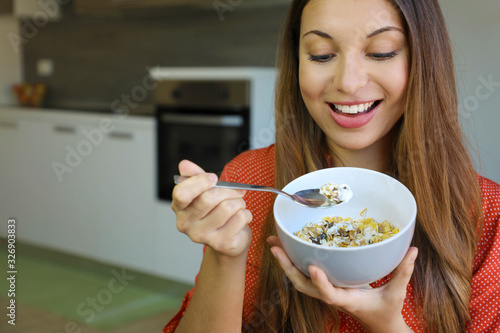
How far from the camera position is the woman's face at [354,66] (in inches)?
38.8

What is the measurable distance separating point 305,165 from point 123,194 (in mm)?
2497

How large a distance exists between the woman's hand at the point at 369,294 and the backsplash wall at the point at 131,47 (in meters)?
2.64

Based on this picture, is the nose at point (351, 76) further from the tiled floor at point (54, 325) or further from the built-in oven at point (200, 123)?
the tiled floor at point (54, 325)

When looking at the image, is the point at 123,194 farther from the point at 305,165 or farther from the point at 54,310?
the point at 305,165

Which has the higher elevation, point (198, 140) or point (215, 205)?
point (215, 205)

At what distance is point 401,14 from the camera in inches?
39.4

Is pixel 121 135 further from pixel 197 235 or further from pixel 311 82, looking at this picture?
pixel 197 235

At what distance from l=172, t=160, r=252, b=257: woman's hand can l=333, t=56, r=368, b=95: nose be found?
288 mm

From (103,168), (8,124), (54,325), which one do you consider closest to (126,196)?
(103,168)

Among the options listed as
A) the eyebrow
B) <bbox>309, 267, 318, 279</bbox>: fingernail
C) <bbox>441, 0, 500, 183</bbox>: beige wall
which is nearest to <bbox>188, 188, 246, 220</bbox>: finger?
<bbox>309, 267, 318, 279</bbox>: fingernail

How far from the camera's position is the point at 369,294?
33.5 inches

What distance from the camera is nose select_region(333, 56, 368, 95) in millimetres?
981

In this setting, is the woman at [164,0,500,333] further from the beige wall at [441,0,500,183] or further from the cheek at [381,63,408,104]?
the beige wall at [441,0,500,183]

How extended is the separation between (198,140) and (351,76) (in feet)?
7.34
